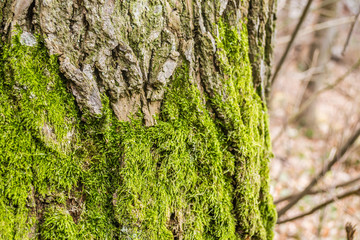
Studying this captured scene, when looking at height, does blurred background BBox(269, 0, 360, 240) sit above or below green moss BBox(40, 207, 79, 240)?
above

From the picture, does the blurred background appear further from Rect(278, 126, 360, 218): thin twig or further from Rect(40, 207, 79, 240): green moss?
Rect(40, 207, 79, 240): green moss

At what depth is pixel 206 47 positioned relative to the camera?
4.14ft

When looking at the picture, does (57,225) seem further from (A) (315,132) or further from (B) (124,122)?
(A) (315,132)

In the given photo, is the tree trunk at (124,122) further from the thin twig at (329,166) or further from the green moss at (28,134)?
the thin twig at (329,166)

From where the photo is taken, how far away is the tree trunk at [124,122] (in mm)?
1052

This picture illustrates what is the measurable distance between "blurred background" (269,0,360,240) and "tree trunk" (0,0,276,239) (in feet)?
5.35

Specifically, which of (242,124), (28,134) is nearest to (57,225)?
(28,134)

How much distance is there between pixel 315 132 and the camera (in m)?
9.14

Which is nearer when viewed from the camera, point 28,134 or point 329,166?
point 28,134

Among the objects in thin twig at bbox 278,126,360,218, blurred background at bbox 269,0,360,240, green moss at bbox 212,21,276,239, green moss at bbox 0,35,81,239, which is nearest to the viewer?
green moss at bbox 0,35,81,239

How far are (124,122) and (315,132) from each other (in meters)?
9.19

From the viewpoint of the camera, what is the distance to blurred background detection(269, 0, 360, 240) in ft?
10.7

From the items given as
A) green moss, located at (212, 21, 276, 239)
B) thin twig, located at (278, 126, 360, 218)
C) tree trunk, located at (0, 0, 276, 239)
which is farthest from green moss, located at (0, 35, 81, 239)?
thin twig, located at (278, 126, 360, 218)

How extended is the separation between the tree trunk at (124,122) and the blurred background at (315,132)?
1632 mm
